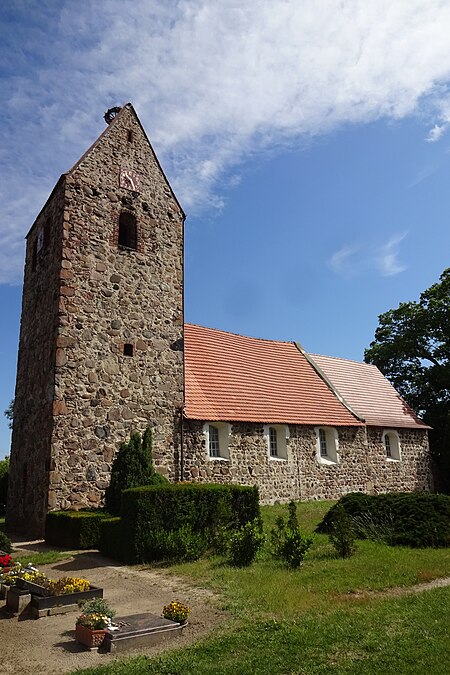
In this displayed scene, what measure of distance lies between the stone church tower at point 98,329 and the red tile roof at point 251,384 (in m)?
2.09

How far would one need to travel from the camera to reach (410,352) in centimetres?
3431

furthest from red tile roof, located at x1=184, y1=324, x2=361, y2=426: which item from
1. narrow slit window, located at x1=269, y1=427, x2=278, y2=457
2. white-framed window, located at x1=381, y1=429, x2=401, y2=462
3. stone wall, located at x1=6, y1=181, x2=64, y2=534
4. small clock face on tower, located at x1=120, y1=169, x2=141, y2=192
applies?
small clock face on tower, located at x1=120, y1=169, x2=141, y2=192

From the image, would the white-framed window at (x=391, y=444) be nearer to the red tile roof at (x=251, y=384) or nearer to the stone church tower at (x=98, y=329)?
the red tile roof at (x=251, y=384)

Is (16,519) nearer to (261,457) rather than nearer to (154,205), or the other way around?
(261,457)

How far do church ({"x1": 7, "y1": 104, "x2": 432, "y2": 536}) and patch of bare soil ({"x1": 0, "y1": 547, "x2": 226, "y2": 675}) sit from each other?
15.3ft

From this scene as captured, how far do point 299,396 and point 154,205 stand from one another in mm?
10323

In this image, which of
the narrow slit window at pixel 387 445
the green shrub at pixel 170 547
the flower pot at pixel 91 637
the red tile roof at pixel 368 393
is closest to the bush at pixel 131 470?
the green shrub at pixel 170 547

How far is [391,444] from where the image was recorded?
25406mm

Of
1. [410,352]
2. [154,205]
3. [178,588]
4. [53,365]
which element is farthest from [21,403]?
[410,352]

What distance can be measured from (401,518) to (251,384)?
9942 millimetres

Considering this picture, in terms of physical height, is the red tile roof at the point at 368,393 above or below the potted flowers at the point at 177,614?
above

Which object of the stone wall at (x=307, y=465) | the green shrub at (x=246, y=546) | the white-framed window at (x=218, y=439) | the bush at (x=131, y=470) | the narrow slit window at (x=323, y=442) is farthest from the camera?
the narrow slit window at (x=323, y=442)

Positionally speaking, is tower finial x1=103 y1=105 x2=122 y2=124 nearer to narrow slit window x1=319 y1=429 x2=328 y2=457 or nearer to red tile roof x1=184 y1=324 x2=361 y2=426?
red tile roof x1=184 y1=324 x2=361 y2=426

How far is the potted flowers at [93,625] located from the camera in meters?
6.20
